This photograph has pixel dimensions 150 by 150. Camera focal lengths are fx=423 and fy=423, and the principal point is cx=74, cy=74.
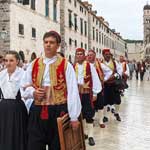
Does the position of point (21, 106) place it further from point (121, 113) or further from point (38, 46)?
point (38, 46)

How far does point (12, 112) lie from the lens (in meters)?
5.55

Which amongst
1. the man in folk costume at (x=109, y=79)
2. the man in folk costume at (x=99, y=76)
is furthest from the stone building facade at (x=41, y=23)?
the man in folk costume at (x=99, y=76)

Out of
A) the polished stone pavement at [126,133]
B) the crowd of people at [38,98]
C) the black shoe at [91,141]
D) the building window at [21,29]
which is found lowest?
the polished stone pavement at [126,133]

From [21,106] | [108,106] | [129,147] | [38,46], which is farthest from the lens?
[38,46]

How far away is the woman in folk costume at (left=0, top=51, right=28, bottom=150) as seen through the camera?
218 inches

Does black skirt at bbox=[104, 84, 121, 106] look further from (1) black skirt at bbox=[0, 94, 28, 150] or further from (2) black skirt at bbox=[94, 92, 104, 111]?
(1) black skirt at bbox=[0, 94, 28, 150]

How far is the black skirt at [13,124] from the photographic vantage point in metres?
5.54

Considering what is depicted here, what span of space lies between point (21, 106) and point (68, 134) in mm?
1068

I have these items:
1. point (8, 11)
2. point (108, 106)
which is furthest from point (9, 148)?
point (8, 11)

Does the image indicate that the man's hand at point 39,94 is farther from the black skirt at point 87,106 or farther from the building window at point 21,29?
the building window at point 21,29

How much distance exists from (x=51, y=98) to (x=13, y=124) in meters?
0.91

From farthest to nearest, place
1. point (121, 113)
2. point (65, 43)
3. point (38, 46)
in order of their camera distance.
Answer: point (65, 43) < point (38, 46) < point (121, 113)

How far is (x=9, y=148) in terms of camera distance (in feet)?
18.4

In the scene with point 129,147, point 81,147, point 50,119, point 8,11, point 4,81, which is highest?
point 8,11
